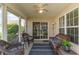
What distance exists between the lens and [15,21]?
37.0 feet

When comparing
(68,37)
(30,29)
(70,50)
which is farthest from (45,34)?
(70,50)

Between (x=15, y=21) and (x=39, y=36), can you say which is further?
(x=39, y=36)

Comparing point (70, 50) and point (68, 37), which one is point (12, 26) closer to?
point (68, 37)

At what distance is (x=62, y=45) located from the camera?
7469 millimetres

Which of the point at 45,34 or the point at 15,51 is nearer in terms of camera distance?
the point at 15,51

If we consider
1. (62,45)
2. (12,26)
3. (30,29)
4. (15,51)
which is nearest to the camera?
(15,51)

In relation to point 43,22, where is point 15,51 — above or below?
below

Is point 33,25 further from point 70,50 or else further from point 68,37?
point 70,50

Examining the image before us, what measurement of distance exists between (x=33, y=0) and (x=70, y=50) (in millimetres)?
4995

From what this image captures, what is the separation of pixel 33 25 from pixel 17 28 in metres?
4.90
